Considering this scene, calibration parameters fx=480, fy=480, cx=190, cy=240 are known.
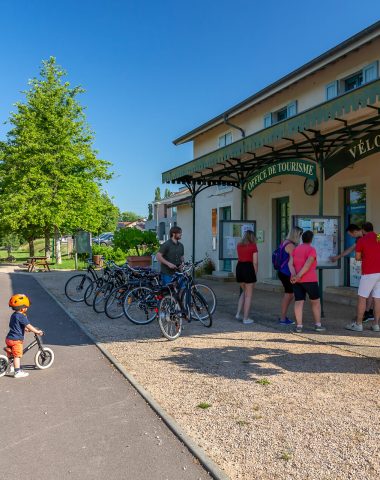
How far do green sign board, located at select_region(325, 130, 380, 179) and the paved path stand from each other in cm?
572

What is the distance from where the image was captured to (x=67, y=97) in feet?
101

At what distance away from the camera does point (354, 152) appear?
881cm

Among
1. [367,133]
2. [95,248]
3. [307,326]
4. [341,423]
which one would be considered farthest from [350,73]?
[95,248]

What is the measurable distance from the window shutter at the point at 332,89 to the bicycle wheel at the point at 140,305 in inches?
283

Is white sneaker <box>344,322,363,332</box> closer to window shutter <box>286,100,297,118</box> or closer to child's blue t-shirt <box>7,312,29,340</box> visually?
child's blue t-shirt <box>7,312,29,340</box>

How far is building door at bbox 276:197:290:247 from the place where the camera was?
1469 cm

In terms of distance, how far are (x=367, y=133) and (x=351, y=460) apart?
7008 millimetres

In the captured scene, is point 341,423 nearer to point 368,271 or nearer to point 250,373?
point 250,373

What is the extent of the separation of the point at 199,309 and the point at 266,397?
12.6 ft

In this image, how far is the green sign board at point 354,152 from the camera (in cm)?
Result: 836

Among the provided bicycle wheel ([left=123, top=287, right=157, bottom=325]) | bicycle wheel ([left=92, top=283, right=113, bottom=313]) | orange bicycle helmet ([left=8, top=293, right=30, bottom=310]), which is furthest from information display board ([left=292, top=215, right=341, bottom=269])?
orange bicycle helmet ([left=8, top=293, right=30, bottom=310])

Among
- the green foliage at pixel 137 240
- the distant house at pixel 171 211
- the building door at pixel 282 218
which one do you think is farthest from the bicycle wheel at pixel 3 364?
the distant house at pixel 171 211

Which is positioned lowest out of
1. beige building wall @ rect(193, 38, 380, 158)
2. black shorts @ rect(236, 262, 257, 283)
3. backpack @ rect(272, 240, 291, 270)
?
black shorts @ rect(236, 262, 257, 283)

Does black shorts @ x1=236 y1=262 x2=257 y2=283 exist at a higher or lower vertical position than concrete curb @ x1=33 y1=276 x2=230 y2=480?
higher
